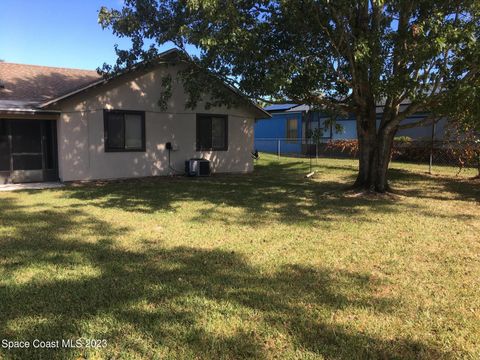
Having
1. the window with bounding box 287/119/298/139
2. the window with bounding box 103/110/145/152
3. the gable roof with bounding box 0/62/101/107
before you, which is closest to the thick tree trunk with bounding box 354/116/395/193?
the window with bounding box 103/110/145/152

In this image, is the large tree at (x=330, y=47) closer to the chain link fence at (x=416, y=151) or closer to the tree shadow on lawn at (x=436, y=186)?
the tree shadow on lawn at (x=436, y=186)

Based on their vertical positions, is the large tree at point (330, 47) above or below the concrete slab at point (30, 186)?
above

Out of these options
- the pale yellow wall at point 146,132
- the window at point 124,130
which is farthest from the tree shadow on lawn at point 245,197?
the window at point 124,130

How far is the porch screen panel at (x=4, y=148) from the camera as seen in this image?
12.3 metres

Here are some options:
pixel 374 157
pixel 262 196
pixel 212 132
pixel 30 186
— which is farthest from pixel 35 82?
pixel 374 157

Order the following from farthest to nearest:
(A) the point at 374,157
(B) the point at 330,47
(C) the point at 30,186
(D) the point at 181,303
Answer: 1. (C) the point at 30,186
2. (A) the point at 374,157
3. (B) the point at 330,47
4. (D) the point at 181,303

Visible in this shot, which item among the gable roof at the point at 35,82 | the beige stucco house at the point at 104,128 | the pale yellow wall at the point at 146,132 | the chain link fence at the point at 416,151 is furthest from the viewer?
the chain link fence at the point at 416,151

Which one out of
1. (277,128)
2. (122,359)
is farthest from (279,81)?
(277,128)

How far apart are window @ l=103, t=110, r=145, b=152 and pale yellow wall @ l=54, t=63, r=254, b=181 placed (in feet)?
0.55

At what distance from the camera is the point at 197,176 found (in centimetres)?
1483

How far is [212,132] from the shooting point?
52.3 feet

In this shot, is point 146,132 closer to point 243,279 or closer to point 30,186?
point 30,186

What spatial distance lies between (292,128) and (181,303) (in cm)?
2418

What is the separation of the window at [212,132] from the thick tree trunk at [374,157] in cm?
640
